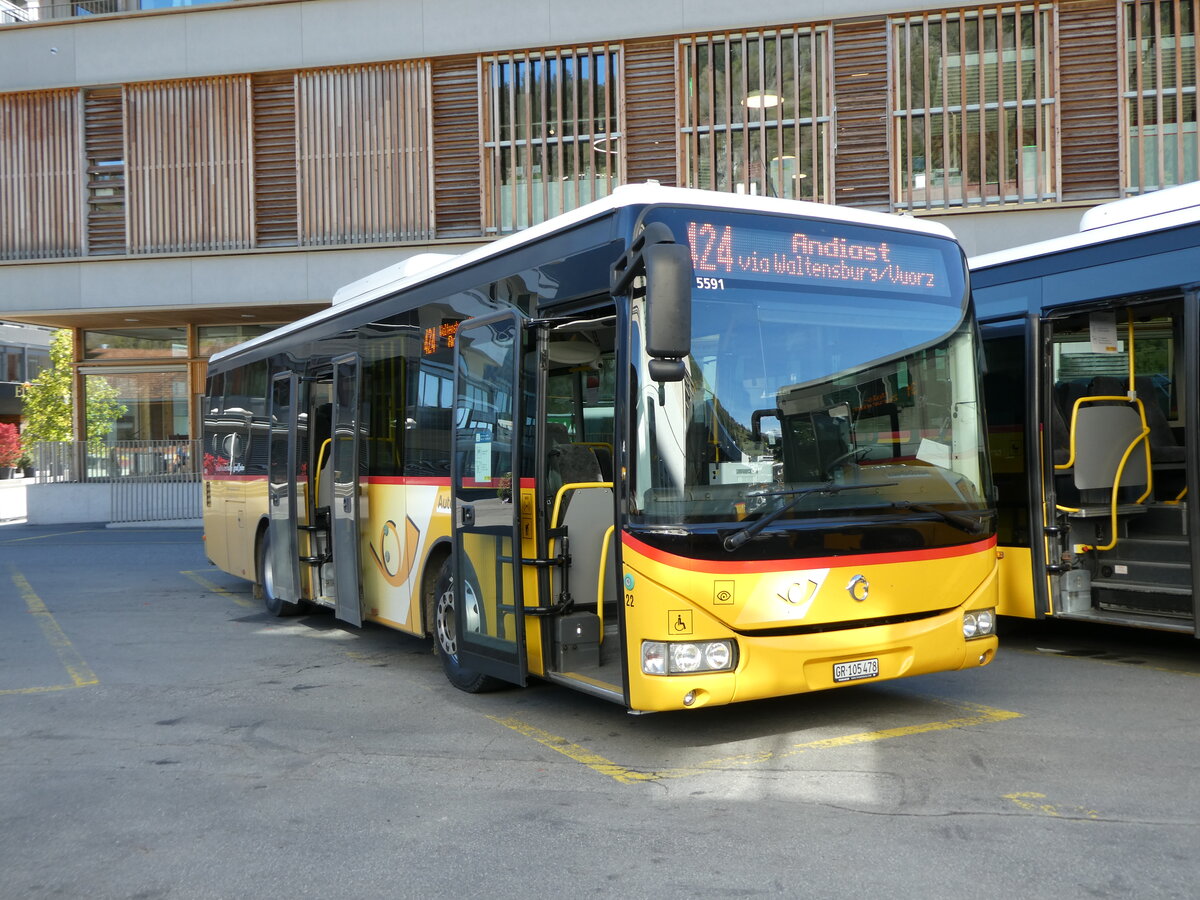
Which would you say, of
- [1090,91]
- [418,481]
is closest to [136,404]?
[418,481]

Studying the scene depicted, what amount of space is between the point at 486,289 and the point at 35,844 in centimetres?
409

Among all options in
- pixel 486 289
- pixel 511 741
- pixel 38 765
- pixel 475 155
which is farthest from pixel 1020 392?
pixel 475 155

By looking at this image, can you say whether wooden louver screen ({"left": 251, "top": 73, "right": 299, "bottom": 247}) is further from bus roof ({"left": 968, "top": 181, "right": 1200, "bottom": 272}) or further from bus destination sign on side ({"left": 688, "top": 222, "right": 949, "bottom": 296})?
bus destination sign on side ({"left": 688, "top": 222, "right": 949, "bottom": 296})

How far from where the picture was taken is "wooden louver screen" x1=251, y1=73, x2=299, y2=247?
22.5m

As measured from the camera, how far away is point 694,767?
616cm

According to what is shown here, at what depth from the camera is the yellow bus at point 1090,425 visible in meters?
8.60

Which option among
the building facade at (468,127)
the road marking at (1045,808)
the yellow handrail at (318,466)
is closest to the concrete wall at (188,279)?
the building facade at (468,127)

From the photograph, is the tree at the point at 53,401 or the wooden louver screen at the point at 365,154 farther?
the tree at the point at 53,401

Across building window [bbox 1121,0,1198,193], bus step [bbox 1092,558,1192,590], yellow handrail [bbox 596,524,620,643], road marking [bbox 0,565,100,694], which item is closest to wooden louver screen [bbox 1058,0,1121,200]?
building window [bbox 1121,0,1198,193]

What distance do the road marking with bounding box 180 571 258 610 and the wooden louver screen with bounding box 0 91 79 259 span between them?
10174 mm

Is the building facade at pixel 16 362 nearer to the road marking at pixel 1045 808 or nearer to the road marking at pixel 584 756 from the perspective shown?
the road marking at pixel 584 756

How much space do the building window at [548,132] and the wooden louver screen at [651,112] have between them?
0.23 m

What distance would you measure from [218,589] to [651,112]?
11.0 metres

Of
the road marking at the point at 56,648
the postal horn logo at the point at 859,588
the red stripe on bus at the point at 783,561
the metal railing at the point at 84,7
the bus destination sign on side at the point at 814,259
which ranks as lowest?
the road marking at the point at 56,648
